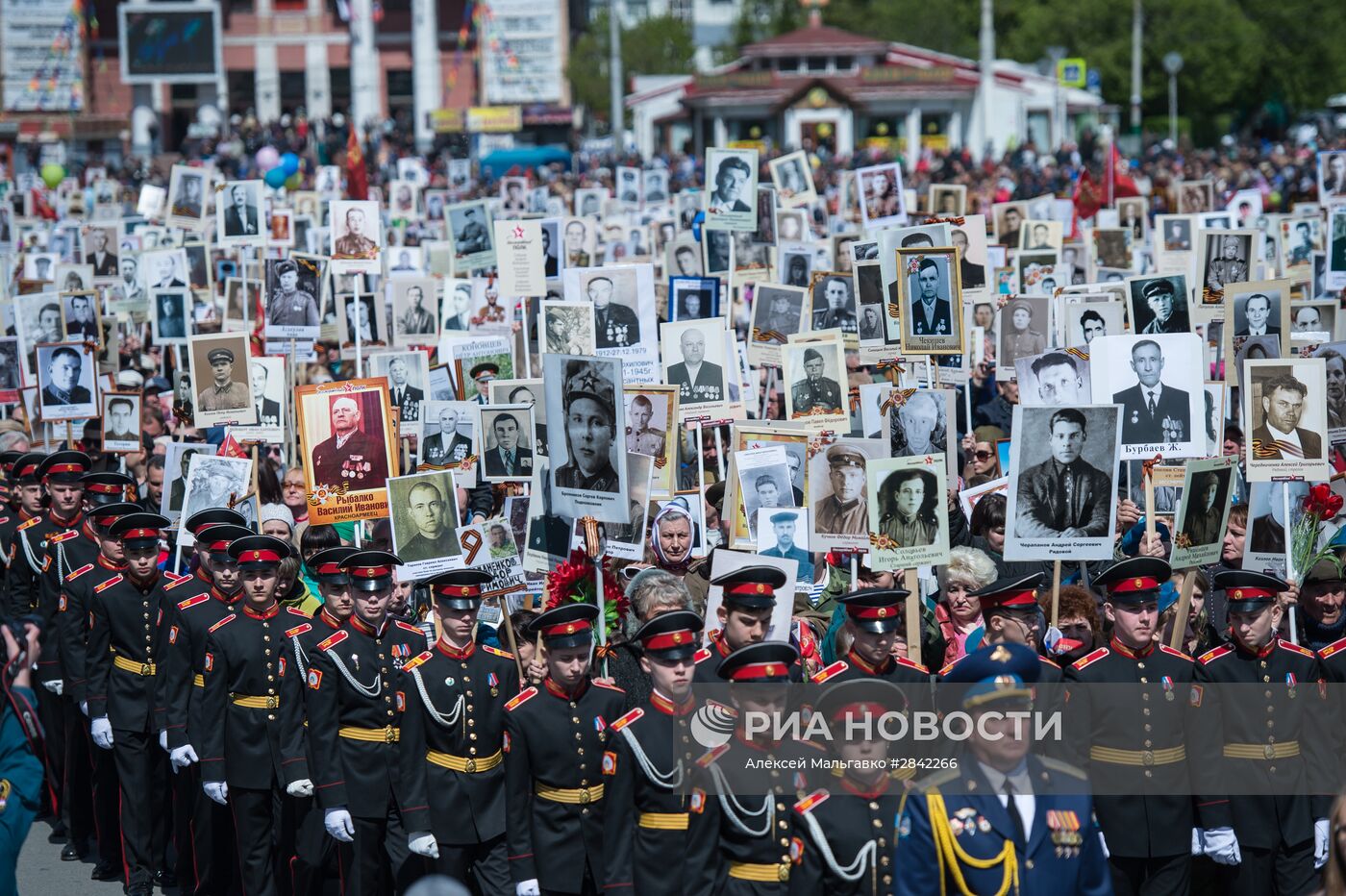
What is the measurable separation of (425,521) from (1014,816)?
4.21 m

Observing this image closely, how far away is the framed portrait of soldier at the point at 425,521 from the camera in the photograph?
8.62 m

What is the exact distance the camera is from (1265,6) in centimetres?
6272

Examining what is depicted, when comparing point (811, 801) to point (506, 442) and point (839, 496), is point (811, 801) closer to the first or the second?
point (839, 496)

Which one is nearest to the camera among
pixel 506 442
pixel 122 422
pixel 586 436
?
pixel 586 436

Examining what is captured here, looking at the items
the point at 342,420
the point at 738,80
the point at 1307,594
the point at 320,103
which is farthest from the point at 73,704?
the point at 320,103

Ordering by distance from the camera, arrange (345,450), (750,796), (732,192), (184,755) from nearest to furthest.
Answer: (750,796) → (184,755) → (345,450) → (732,192)

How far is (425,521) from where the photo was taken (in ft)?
28.7

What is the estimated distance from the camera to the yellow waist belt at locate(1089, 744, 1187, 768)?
6.91 meters

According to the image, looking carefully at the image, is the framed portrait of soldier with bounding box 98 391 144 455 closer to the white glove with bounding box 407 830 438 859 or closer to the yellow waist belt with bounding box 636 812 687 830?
the white glove with bounding box 407 830 438 859

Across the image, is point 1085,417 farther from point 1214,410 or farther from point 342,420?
point 342,420

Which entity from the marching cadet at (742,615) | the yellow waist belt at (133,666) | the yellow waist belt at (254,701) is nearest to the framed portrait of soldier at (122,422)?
the yellow waist belt at (133,666)

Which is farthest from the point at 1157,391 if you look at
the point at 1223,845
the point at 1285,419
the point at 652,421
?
the point at 1223,845

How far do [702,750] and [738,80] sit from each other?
55.7 metres

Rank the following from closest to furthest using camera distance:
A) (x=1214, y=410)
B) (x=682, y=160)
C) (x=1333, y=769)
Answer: (x=1333, y=769) → (x=1214, y=410) → (x=682, y=160)
